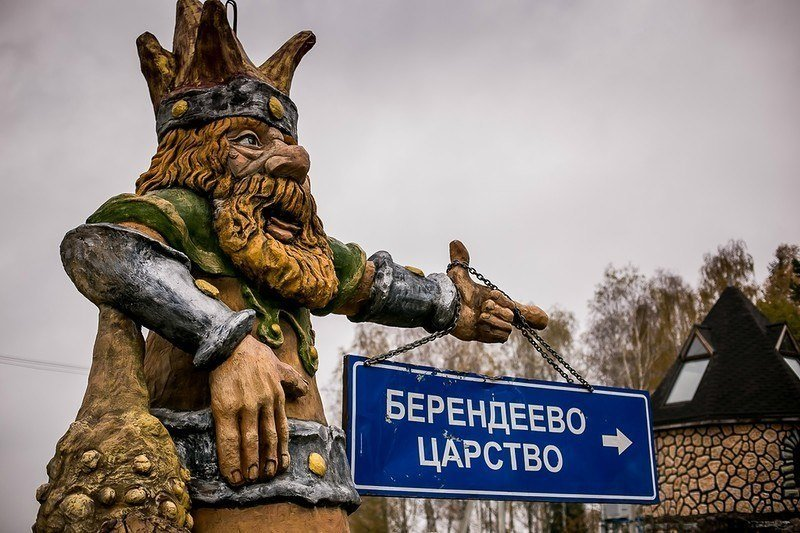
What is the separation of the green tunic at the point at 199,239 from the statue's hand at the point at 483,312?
2.27 ft

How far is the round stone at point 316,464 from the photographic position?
2047mm

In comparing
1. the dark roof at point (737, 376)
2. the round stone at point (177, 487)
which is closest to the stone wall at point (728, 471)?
the dark roof at point (737, 376)

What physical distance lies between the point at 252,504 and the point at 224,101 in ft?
3.82

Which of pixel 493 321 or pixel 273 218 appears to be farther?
pixel 493 321

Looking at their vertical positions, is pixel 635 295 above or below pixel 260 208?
above

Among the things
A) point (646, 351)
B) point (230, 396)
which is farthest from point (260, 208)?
point (646, 351)

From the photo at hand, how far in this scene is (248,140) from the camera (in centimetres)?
238

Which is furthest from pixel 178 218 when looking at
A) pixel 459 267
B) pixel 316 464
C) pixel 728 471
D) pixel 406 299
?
pixel 728 471

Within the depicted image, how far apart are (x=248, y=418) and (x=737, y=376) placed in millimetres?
11612

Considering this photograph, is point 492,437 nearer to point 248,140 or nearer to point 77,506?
point 248,140

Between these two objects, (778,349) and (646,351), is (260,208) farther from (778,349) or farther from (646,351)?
(646,351)

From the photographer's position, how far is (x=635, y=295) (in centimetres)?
1994

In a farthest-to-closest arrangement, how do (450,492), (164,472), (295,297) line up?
(450,492), (295,297), (164,472)

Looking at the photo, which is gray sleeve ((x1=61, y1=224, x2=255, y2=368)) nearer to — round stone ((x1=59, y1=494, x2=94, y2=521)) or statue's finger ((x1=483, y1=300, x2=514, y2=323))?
round stone ((x1=59, y1=494, x2=94, y2=521))
